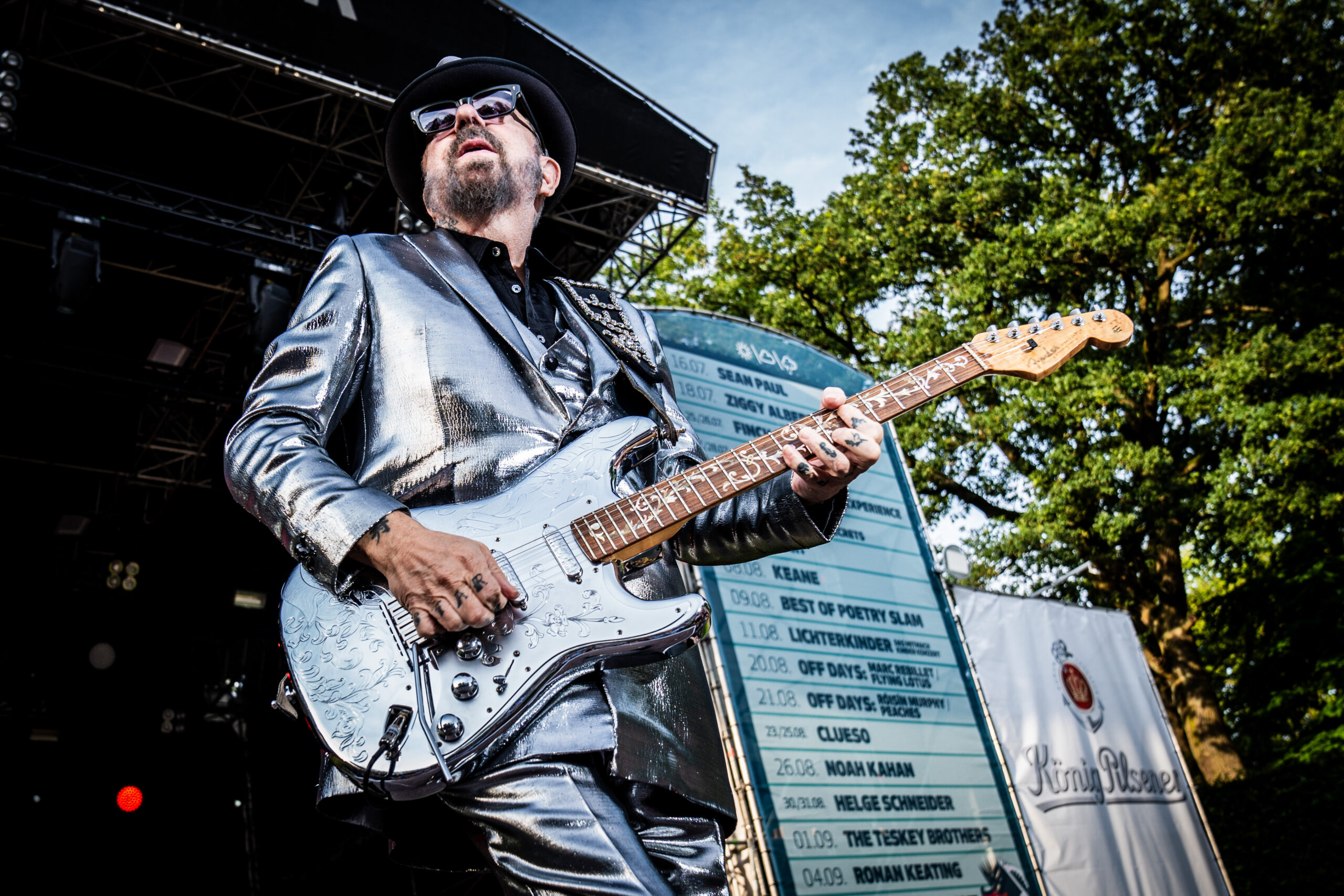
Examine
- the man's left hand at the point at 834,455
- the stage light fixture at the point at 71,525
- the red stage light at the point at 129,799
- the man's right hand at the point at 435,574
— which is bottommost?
the man's right hand at the point at 435,574

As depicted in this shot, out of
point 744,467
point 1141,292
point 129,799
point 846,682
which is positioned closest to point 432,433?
point 744,467

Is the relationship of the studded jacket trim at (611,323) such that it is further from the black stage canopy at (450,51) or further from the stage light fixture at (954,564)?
the stage light fixture at (954,564)

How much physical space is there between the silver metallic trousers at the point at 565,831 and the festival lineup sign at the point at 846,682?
2839mm

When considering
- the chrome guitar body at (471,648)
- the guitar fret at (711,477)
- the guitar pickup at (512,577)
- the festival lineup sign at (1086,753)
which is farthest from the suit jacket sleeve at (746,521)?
the festival lineup sign at (1086,753)

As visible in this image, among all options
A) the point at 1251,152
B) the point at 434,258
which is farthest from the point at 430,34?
the point at 1251,152

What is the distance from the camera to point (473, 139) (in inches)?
88.6

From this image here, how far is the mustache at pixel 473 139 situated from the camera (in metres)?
2.24

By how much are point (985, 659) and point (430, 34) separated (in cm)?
654

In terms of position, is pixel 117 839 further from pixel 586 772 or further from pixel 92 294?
pixel 586 772

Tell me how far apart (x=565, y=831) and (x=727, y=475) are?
0.79 m

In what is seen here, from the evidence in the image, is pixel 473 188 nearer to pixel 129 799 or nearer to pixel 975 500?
pixel 129 799

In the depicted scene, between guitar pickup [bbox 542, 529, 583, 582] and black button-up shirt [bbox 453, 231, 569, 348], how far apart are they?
20.6 inches

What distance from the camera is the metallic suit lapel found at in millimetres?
1834

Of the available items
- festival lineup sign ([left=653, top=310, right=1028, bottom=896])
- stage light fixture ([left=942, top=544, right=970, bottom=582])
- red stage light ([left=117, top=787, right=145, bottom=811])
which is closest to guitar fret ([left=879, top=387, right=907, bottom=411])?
festival lineup sign ([left=653, top=310, right=1028, bottom=896])
